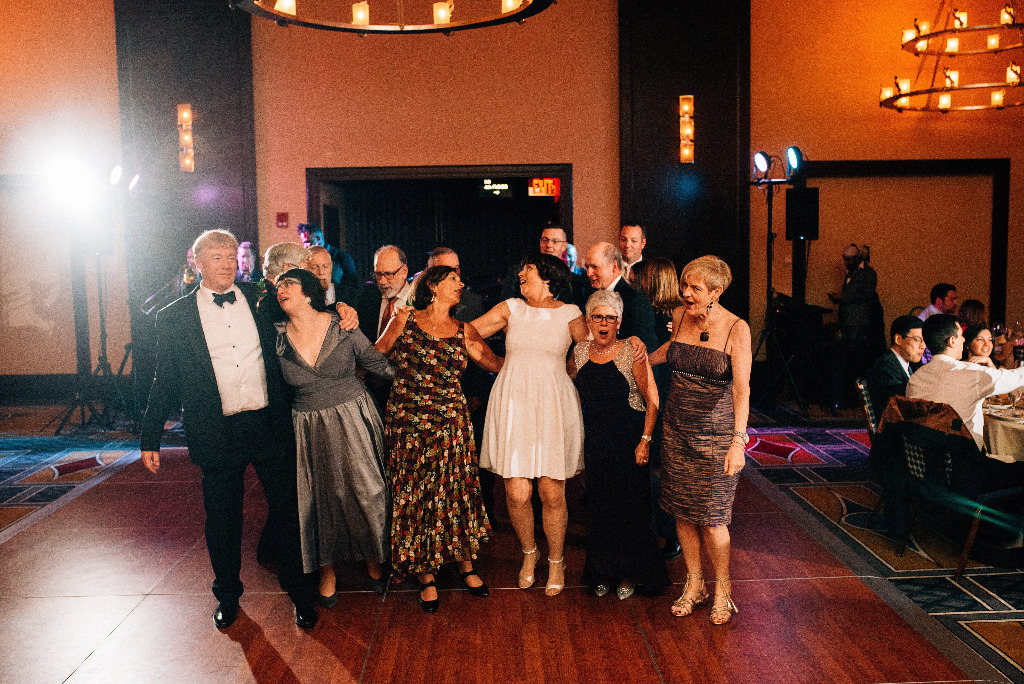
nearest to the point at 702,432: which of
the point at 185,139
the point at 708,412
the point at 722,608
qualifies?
the point at 708,412

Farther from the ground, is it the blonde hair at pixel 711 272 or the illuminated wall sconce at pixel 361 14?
the illuminated wall sconce at pixel 361 14

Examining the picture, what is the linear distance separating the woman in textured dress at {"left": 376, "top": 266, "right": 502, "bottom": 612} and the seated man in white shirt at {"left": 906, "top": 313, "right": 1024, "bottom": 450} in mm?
2325

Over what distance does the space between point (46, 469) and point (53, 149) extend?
4.47 meters

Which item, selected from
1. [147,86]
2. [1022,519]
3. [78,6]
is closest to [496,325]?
[1022,519]

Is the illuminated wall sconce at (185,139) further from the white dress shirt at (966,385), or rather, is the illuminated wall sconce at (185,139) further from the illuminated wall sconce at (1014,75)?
the illuminated wall sconce at (1014,75)

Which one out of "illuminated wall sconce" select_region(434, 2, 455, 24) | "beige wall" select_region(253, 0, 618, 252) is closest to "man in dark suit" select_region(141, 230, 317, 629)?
"illuminated wall sconce" select_region(434, 2, 455, 24)

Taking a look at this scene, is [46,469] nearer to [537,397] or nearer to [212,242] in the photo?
[212,242]

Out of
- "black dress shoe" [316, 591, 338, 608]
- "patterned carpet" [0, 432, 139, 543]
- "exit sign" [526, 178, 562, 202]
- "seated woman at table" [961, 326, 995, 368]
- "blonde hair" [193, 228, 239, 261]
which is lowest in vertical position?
"black dress shoe" [316, 591, 338, 608]

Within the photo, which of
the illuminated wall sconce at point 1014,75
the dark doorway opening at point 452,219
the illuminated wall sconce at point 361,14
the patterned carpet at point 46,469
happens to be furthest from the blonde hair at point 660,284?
the dark doorway opening at point 452,219

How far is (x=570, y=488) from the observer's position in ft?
18.1

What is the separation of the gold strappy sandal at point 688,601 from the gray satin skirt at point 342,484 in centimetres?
134

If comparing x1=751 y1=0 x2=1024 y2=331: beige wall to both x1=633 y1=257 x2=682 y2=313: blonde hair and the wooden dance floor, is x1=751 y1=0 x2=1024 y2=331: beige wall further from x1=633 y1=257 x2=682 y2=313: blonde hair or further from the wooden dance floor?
the wooden dance floor

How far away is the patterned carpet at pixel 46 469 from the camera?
523 cm

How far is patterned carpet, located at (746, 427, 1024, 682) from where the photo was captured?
336 cm
